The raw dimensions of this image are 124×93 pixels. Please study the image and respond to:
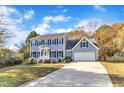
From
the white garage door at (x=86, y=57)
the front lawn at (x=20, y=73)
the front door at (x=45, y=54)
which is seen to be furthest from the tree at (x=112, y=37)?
the front lawn at (x=20, y=73)

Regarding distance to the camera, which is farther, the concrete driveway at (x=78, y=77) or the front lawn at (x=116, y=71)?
the front lawn at (x=116, y=71)

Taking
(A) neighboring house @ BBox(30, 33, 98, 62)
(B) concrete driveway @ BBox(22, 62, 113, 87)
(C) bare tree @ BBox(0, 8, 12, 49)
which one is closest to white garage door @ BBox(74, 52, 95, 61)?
(A) neighboring house @ BBox(30, 33, 98, 62)

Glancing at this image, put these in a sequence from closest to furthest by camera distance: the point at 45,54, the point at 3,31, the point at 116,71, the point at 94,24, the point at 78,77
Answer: the point at 3,31, the point at 78,77, the point at 94,24, the point at 116,71, the point at 45,54

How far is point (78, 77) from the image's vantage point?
808cm

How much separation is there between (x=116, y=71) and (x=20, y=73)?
8.87ft

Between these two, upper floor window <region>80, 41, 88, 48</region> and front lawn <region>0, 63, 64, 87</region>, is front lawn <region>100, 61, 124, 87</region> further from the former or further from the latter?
upper floor window <region>80, 41, 88, 48</region>

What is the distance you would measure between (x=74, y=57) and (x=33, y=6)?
10.4ft

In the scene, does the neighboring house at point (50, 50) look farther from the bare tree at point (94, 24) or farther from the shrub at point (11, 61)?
the bare tree at point (94, 24)

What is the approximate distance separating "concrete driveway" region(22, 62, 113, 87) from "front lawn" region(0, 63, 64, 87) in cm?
22

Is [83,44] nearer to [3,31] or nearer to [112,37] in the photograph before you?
[112,37]

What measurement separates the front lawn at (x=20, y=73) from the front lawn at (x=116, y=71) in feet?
5.71

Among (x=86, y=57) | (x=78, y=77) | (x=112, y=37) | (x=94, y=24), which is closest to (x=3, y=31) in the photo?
(x=78, y=77)

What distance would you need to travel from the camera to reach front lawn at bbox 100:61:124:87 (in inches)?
295

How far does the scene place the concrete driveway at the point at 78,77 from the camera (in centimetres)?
732
